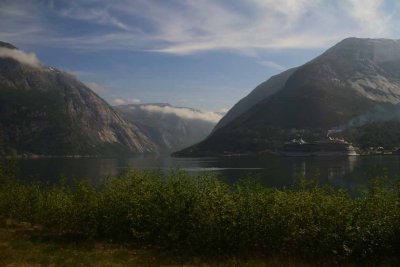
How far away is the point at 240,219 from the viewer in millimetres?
22141

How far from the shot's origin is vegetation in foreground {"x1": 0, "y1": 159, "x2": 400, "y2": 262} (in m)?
20.6

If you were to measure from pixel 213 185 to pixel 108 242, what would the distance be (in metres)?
7.21

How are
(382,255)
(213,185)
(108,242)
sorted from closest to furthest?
(382,255), (213,185), (108,242)

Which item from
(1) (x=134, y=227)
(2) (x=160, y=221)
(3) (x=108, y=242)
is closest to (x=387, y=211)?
(2) (x=160, y=221)

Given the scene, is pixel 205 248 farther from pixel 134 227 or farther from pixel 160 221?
pixel 134 227

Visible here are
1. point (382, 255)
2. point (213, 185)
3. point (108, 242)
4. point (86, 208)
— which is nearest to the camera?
point (382, 255)

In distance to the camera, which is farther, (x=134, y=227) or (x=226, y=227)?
(x=134, y=227)

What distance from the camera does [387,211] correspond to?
70.4 ft

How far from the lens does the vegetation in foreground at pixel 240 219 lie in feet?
67.7

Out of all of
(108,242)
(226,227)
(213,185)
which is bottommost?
(108,242)

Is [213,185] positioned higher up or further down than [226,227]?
higher up

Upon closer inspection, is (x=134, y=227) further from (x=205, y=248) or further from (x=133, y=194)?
(x=205, y=248)

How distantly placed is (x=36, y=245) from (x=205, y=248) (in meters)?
9.65

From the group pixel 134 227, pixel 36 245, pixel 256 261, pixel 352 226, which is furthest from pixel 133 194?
pixel 352 226
